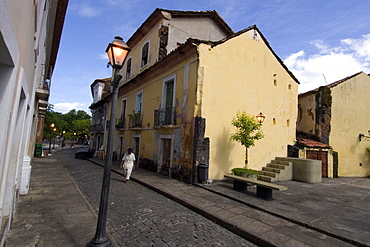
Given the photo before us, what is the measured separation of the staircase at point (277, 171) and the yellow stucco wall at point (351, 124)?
512 cm

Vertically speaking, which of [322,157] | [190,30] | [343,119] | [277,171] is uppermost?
[190,30]

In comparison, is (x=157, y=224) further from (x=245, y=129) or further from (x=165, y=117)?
(x=165, y=117)

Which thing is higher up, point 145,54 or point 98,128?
point 145,54

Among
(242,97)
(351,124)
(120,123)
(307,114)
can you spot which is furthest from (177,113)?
(351,124)

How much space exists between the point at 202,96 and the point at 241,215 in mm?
4902

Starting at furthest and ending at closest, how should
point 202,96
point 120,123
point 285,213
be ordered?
point 120,123
point 202,96
point 285,213

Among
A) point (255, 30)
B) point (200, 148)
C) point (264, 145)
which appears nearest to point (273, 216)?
point (200, 148)

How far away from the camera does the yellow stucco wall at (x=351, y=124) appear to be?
13055 millimetres

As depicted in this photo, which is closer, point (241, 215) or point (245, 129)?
point (241, 215)

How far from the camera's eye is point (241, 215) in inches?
185

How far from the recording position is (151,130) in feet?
36.6

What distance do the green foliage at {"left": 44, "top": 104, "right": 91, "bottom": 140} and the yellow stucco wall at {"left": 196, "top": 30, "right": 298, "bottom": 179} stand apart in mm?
15389

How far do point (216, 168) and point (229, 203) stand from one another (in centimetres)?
294

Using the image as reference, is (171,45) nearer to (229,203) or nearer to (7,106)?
(229,203)
